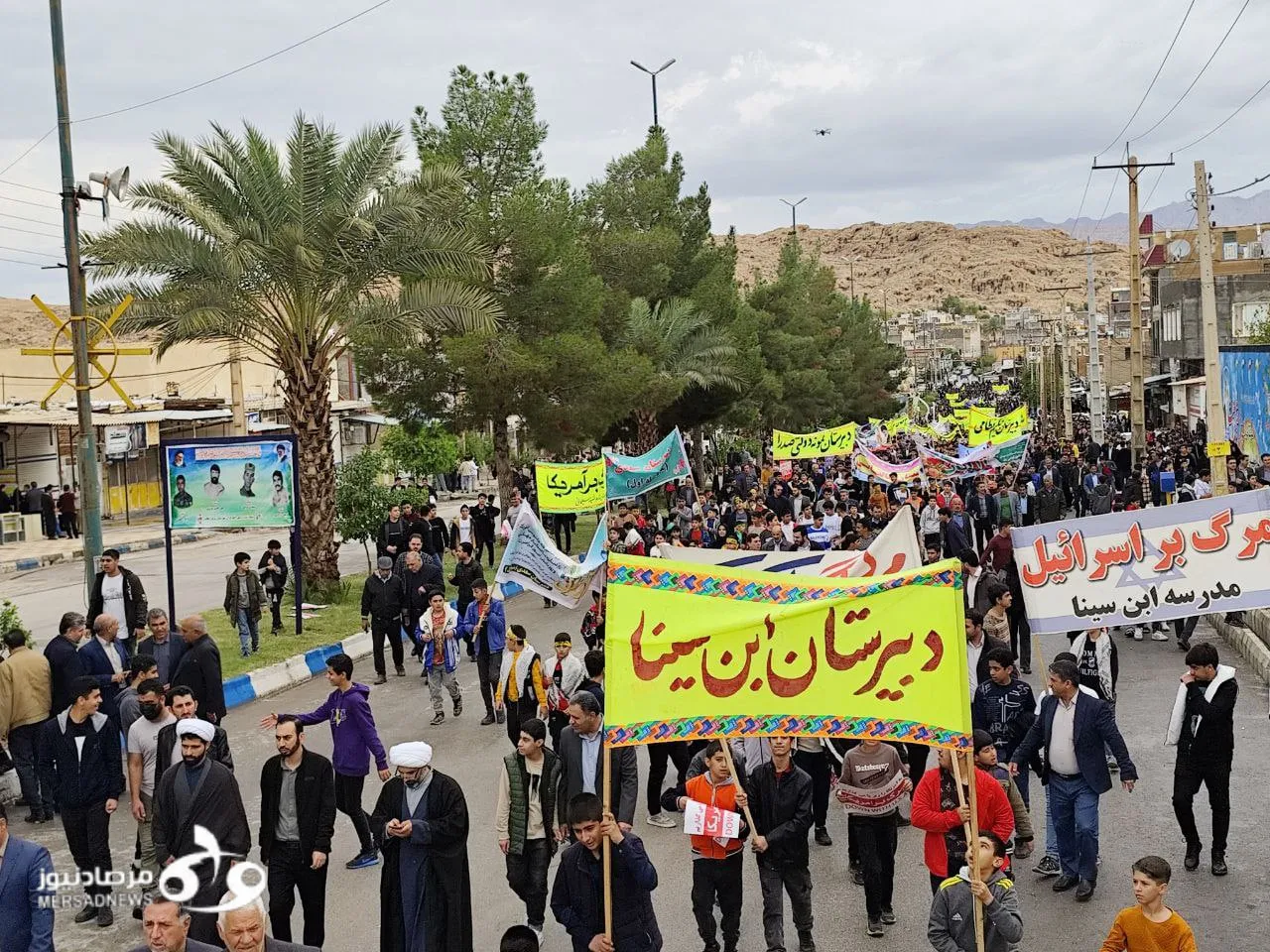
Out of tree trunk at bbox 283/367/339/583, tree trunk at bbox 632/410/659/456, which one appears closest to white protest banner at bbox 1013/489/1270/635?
tree trunk at bbox 283/367/339/583

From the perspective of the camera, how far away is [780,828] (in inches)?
276

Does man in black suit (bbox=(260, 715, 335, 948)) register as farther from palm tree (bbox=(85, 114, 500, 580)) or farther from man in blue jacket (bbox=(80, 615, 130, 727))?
palm tree (bbox=(85, 114, 500, 580))

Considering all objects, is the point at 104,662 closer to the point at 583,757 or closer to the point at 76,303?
the point at 583,757

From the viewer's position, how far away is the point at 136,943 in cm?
781

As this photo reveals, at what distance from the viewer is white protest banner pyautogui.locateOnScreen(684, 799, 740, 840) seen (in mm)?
6730

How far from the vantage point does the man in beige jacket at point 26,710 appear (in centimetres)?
1018

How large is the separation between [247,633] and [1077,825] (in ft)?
37.0

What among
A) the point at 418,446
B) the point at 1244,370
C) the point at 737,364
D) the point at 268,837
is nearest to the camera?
the point at 268,837

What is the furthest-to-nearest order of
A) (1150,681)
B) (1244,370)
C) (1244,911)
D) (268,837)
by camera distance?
(1244,370), (1150,681), (1244,911), (268,837)

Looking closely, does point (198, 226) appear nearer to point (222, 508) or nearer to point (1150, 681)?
point (222, 508)

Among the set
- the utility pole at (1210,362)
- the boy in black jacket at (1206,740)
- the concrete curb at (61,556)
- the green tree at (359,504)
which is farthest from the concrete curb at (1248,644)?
the concrete curb at (61,556)

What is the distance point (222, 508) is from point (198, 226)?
5195mm

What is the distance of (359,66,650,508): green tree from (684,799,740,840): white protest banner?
1983cm

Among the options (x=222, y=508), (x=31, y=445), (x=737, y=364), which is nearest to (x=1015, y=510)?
(x=222, y=508)
